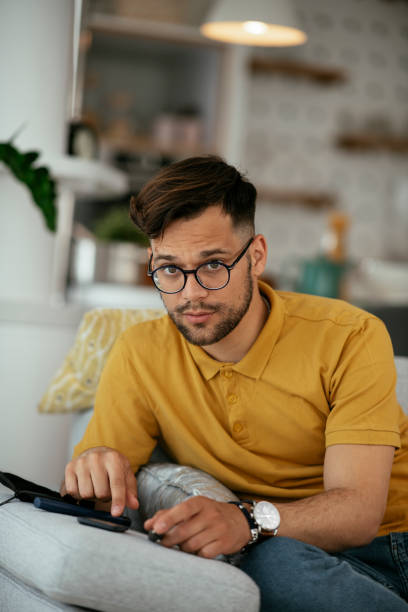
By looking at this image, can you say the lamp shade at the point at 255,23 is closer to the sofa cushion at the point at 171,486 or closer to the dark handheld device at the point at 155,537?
the sofa cushion at the point at 171,486

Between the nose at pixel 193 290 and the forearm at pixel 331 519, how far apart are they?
0.42 meters

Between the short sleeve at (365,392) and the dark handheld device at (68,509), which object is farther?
the short sleeve at (365,392)

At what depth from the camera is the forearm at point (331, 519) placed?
1.34 meters

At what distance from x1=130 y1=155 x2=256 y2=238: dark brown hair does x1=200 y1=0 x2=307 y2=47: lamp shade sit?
5.56 ft

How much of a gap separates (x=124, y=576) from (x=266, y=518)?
1.03 feet

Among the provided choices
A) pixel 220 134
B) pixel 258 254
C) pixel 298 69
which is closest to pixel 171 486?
pixel 258 254

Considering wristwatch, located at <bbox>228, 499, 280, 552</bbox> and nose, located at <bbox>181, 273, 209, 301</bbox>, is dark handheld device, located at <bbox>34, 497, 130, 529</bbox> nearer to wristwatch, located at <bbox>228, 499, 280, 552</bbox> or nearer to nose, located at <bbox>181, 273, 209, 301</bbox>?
wristwatch, located at <bbox>228, 499, 280, 552</bbox>

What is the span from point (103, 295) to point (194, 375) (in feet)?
7.47

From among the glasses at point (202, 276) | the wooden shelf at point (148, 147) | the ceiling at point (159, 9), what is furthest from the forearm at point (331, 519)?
the ceiling at point (159, 9)

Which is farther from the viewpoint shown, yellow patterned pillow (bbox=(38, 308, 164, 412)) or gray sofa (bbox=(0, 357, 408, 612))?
yellow patterned pillow (bbox=(38, 308, 164, 412))

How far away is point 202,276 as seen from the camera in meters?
1.53

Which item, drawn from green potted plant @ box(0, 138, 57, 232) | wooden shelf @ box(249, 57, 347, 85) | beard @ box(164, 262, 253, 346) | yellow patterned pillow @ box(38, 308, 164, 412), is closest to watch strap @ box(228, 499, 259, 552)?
beard @ box(164, 262, 253, 346)

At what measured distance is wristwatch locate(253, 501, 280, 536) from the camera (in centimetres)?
131

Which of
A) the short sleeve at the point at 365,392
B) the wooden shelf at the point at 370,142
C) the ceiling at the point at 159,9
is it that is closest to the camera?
the short sleeve at the point at 365,392
